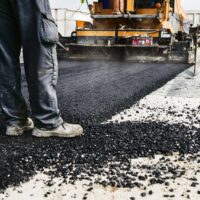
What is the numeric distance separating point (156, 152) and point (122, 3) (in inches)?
414

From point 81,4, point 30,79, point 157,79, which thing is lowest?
point 157,79

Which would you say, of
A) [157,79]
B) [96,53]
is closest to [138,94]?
[157,79]

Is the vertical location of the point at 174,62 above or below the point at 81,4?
below

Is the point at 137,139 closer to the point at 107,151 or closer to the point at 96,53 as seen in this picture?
the point at 107,151

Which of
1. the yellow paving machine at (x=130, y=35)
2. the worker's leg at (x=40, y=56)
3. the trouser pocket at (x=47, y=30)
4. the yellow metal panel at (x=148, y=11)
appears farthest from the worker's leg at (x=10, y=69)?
the yellow metal panel at (x=148, y=11)

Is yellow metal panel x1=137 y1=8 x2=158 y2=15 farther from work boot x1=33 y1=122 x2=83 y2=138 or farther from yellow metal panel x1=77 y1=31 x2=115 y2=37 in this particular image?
work boot x1=33 y1=122 x2=83 y2=138

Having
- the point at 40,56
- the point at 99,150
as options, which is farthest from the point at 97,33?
the point at 99,150

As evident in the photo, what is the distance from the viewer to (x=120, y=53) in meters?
11.5

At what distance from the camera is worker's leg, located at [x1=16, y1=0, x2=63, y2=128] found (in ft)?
8.49

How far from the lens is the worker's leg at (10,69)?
9.00ft

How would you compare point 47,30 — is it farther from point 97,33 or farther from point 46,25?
point 97,33

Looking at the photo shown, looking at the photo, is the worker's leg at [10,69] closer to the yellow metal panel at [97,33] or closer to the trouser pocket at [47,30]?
the trouser pocket at [47,30]

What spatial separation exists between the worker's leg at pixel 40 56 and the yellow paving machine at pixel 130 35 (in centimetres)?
840

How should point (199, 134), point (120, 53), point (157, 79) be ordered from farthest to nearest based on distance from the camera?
1. point (120, 53)
2. point (157, 79)
3. point (199, 134)
